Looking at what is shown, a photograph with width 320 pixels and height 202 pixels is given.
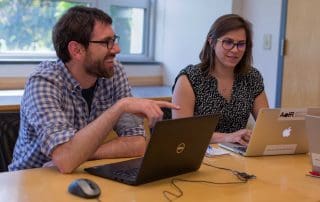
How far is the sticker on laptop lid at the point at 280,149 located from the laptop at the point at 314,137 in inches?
8.5

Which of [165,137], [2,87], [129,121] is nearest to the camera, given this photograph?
[165,137]

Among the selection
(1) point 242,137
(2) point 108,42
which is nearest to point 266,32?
(1) point 242,137

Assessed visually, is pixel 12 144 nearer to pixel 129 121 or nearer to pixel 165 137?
pixel 129 121

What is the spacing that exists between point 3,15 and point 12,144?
1694 millimetres

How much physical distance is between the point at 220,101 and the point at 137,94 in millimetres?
1086

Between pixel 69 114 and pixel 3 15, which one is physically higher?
pixel 3 15

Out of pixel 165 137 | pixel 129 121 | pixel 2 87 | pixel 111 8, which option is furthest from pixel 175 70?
pixel 165 137

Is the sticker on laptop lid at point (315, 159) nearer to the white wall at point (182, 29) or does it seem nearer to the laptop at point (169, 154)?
the laptop at point (169, 154)

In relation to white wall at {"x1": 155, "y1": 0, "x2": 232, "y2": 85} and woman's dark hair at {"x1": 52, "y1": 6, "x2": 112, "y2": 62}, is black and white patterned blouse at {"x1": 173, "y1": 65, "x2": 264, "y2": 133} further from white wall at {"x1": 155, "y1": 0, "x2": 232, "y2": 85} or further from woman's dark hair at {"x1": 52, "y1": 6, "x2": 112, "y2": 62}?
white wall at {"x1": 155, "y1": 0, "x2": 232, "y2": 85}

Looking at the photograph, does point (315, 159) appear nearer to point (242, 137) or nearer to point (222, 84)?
point (242, 137)

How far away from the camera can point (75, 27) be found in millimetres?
1848

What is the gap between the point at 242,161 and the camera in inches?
70.0

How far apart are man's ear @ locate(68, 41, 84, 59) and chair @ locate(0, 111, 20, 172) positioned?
42 centimetres

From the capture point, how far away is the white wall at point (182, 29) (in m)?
3.59
